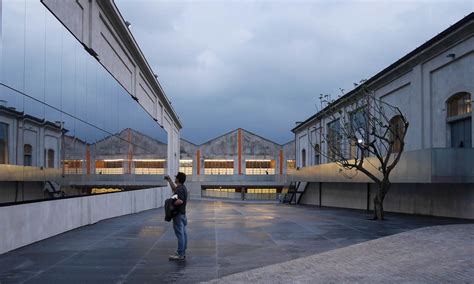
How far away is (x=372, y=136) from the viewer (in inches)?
1324

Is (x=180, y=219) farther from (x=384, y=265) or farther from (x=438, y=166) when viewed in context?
(x=438, y=166)

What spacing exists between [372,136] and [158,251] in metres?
24.6

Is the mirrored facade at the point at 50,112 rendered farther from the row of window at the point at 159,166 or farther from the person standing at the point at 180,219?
the person standing at the point at 180,219

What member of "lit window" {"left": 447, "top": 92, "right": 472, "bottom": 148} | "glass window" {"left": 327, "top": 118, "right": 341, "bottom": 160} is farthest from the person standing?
"lit window" {"left": 447, "top": 92, "right": 472, "bottom": 148}

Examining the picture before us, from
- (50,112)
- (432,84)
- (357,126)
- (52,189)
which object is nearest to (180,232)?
(52,189)

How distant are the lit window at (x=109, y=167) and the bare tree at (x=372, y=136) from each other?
10474mm

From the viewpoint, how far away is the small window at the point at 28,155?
12.1 meters

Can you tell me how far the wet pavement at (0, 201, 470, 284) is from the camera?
8875 mm

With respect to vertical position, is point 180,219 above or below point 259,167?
below

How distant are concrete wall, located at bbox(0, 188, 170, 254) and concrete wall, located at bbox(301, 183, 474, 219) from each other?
1507cm

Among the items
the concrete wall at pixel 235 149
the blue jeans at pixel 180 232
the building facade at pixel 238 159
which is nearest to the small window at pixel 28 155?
the blue jeans at pixel 180 232

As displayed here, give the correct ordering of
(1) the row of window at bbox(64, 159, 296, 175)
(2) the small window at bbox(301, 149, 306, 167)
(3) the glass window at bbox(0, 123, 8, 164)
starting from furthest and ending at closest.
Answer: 1. (2) the small window at bbox(301, 149, 306, 167)
2. (1) the row of window at bbox(64, 159, 296, 175)
3. (3) the glass window at bbox(0, 123, 8, 164)

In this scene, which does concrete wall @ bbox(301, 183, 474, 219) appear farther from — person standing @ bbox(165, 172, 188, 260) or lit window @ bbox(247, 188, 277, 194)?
lit window @ bbox(247, 188, 277, 194)

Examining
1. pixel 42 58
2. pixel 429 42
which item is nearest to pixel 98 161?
pixel 42 58
